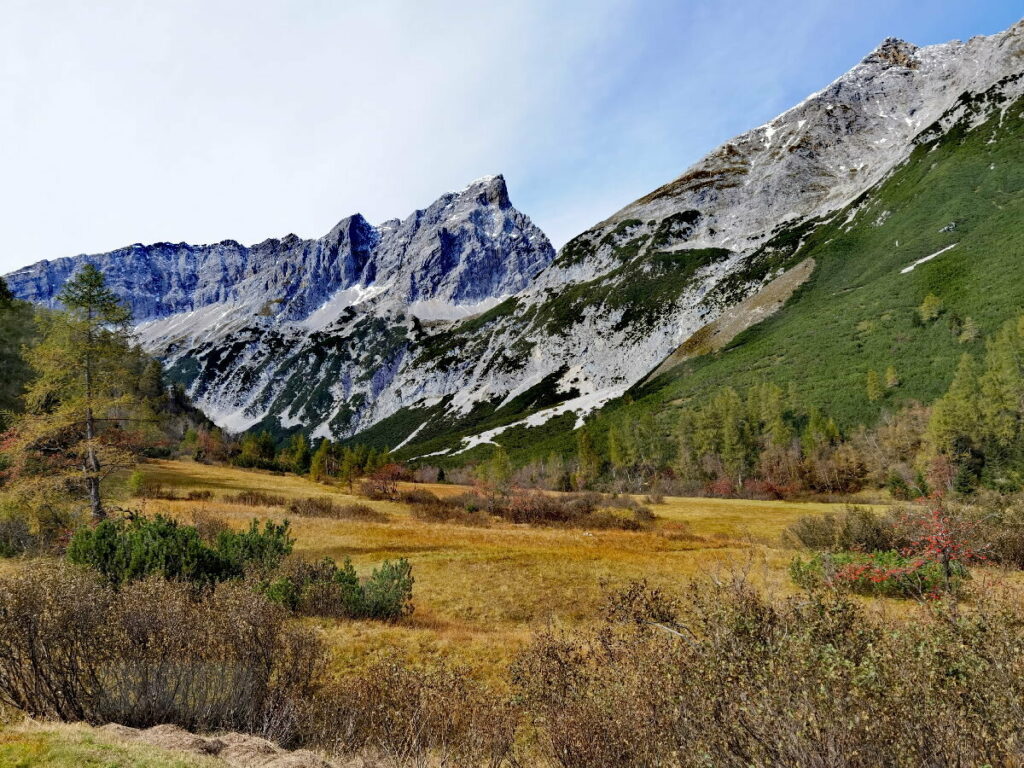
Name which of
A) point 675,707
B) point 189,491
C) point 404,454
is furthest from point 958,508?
point 404,454

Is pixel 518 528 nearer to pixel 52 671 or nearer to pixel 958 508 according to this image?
pixel 958 508

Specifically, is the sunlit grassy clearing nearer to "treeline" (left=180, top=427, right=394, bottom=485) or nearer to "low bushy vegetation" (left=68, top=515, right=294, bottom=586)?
"low bushy vegetation" (left=68, top=515, right=294, bottom=586)

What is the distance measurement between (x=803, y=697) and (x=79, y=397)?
979 inches

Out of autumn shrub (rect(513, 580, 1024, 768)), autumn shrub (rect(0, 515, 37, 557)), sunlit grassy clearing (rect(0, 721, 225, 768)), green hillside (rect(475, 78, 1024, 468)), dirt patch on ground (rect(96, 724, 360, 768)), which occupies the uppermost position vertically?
green hillside (rect(475, 78, 1024, 468))

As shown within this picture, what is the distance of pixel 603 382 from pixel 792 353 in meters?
64.0

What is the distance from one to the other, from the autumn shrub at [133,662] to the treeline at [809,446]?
53.7 meters

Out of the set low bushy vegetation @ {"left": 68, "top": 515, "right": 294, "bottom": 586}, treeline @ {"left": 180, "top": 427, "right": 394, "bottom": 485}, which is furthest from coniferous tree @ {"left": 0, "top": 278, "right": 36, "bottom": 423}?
treeline @ {"left": 180, "top": 427, "right": 394, "bottom": 485}

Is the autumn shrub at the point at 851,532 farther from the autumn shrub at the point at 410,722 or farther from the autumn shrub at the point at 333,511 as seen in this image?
the autumn shrub at the point at 333,511

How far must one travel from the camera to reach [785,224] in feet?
521

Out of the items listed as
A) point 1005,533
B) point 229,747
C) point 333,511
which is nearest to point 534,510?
point 333,511

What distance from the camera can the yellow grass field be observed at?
39.7 feet

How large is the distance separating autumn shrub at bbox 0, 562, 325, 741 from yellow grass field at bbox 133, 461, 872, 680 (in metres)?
3.51

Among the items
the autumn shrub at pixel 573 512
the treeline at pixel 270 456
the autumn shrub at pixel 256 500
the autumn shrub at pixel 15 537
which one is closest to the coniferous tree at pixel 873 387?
the autumn shrub at pixel 573 512

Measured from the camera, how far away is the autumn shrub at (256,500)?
39.0 m
